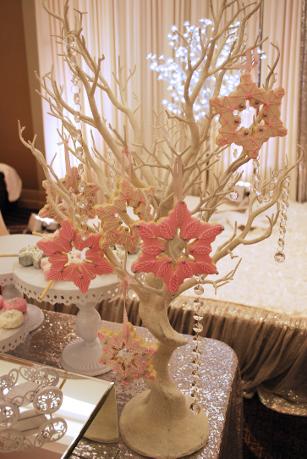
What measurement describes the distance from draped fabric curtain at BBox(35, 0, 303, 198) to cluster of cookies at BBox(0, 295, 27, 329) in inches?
113

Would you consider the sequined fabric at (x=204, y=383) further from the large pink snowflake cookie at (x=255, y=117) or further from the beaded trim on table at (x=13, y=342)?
the large pink snowflake cookie at (x=255, y=117)

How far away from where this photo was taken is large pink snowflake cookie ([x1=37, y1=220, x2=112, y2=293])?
3.46 ft

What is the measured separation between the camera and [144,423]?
1226 mm

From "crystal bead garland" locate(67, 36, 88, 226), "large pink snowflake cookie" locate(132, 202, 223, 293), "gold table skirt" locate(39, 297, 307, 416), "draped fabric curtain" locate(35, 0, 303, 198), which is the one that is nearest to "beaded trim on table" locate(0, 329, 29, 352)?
"crystal bead garland" locate(67, 36, 88, 226)

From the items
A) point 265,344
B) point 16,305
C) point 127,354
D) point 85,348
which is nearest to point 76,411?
point 127,354

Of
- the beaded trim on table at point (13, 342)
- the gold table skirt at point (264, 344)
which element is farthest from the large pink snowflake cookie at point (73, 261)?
the gold table skirt at point (264, 344)

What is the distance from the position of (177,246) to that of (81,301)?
24.3 inches

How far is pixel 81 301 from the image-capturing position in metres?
1.48

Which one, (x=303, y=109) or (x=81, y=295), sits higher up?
(x=303, y=109)

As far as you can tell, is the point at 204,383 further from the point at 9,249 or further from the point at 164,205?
the point at 9,249

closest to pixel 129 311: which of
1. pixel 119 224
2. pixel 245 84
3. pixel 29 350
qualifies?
pixel 29 350

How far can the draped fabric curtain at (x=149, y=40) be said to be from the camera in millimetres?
4016

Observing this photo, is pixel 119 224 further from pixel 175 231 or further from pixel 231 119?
pixel 231 119

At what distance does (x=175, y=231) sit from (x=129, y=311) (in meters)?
1.51
